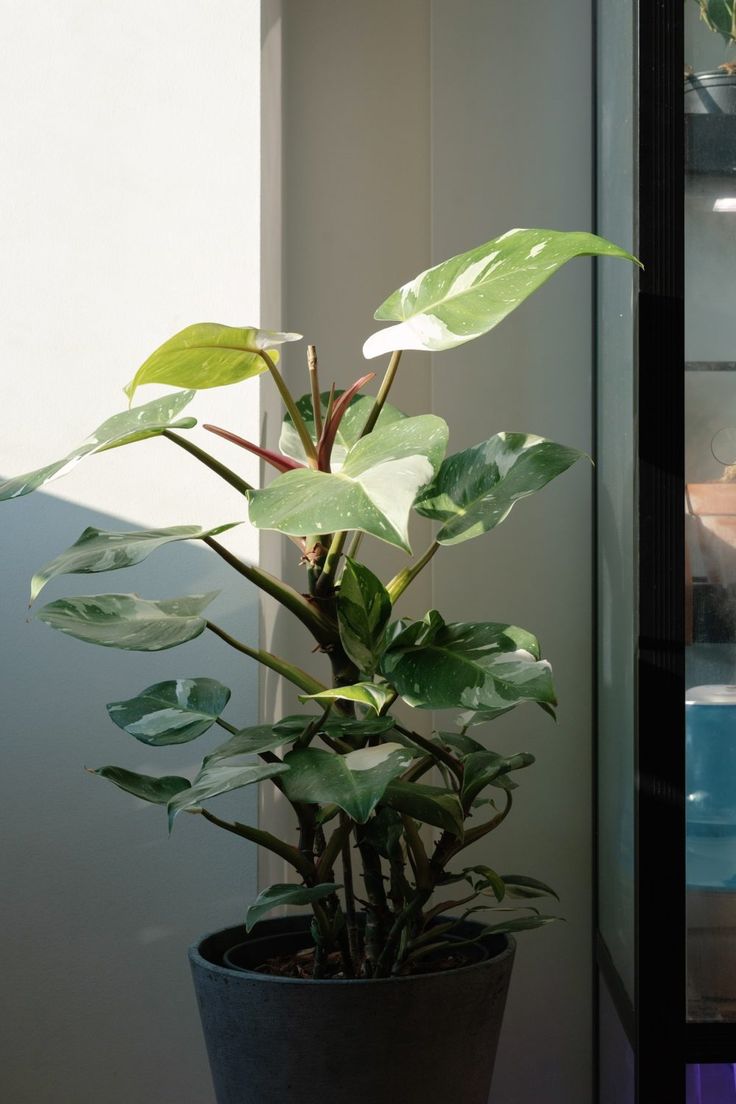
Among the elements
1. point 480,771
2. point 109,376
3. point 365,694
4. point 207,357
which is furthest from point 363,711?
point 109,376

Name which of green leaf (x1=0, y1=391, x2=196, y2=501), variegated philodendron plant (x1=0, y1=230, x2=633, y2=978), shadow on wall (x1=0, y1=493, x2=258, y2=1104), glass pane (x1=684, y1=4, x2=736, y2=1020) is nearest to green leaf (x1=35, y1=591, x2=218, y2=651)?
variegated philodendron plant (x1=0, y1=230, x2=633, y2=978)

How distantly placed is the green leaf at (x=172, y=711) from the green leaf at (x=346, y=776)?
0.44 ft

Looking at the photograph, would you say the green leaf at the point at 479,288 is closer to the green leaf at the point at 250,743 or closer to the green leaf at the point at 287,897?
the green leaf at the point at 250,743

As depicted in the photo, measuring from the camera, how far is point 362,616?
1.04 m

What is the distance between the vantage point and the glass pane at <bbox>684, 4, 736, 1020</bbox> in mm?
1344

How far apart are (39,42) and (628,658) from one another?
108 centimetres

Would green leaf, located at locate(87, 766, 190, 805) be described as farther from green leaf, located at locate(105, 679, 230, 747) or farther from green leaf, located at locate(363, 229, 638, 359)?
green leaf, located at locate(363, 229, 638, 359)

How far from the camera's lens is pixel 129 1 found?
4.85 ft

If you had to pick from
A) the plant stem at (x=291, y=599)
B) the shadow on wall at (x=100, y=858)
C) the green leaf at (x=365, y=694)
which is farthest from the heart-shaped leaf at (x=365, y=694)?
the shadow on wall at (x=100, y=858)

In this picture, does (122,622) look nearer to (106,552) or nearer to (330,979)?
(106,552)

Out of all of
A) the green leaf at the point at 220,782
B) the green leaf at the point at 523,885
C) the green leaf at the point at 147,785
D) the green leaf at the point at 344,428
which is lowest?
the green leaf at the point at 523,885

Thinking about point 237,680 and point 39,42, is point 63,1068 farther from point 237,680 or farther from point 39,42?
point 39,42

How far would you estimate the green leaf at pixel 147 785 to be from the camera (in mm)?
1085

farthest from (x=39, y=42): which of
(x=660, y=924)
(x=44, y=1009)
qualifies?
(x=660, y=924)
